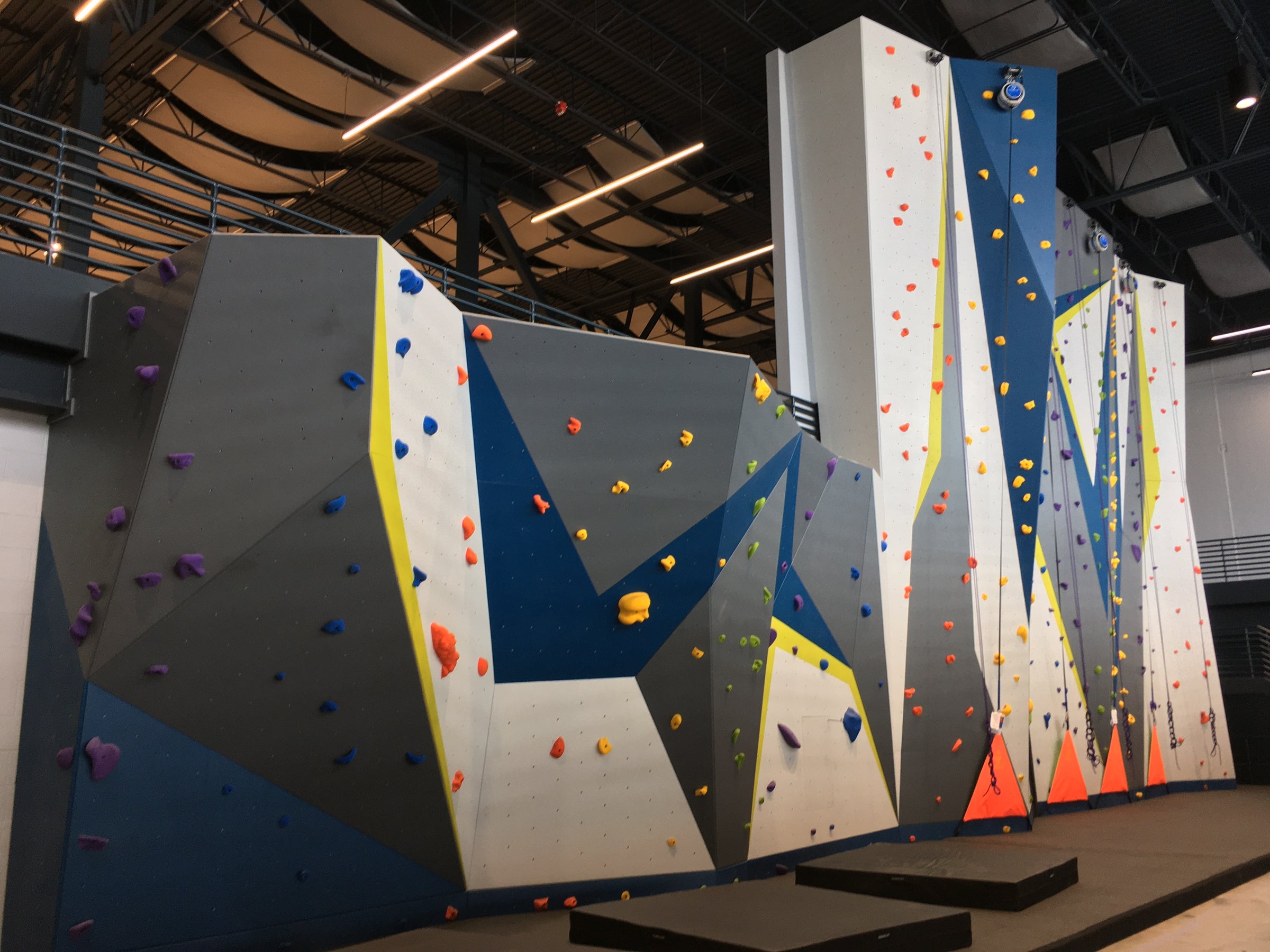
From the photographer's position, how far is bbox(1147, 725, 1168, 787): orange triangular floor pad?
34.7 feet

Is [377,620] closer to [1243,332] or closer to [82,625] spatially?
[82,625]

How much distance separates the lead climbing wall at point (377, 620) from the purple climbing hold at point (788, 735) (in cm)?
7

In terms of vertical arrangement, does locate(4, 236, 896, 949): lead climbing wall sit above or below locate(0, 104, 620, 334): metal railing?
below

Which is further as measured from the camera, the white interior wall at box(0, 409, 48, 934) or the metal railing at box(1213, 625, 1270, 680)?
the metal railing at box(1213, 625, 1270, 680)

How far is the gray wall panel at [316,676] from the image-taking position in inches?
162

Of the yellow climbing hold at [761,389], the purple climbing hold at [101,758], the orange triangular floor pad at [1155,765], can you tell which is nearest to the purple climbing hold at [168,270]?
the purple climbing hold at [101,758]

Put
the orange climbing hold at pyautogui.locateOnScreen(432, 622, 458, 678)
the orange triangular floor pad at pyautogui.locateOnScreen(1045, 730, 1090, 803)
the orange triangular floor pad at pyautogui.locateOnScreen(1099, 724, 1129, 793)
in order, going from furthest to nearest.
→ 1. the orange triangular floor pad at pyautogui.locateOnScreen(1099, 724, 1129, 793)
2. the orange triangular floor pad at pyautogui.locateOnScreen(1045, 730, 1090, 803)
3. the orange climbing hold at pyautogui.locateOnScreen(432, 622, 458, 678)

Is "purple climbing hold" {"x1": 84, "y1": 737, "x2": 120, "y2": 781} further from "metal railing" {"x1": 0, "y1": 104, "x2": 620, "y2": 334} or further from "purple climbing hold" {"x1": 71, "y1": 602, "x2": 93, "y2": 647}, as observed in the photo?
"metal railing" {"x1": 0, "y1": 104, "x2": 620, "y2": 334}

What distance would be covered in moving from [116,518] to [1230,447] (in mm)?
17659

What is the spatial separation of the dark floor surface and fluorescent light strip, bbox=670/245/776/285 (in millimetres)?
7115

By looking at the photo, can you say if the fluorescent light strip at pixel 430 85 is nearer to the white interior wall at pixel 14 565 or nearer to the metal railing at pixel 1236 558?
the white interior wall at pixel 14 565

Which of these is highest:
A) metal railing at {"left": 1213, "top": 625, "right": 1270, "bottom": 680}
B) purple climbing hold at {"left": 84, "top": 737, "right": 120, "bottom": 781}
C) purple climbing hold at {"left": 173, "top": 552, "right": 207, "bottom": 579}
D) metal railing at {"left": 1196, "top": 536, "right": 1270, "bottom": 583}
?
metal railing at {"left": 1196, "top": 536, "right": 1270, "bottom": 583}

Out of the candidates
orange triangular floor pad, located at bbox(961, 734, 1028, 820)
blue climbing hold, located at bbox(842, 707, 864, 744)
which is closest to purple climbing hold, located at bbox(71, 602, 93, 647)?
blue climbing hold, located at bbox(842, 707, 864, 744)

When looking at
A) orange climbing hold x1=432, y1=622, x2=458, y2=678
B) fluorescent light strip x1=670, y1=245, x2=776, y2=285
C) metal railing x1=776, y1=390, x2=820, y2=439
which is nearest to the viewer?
orange climbing hold x1=432, y1=622, x2=458, y2=678
